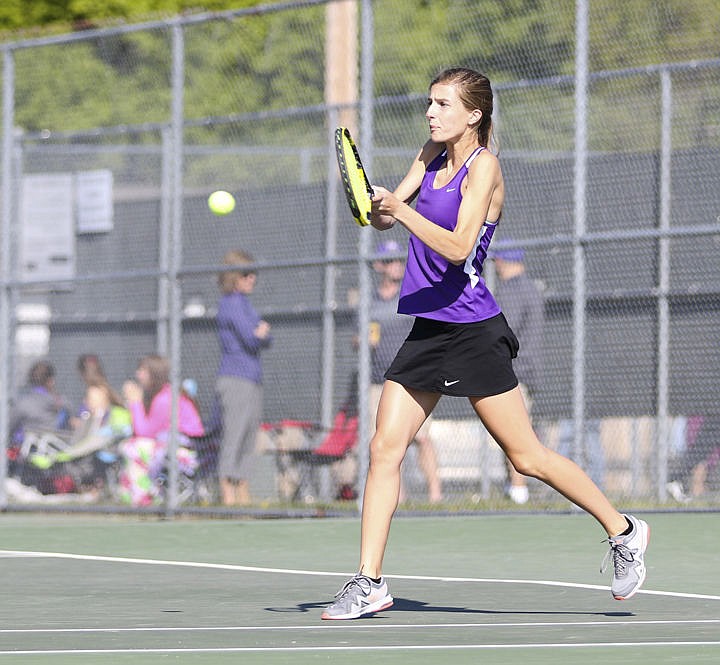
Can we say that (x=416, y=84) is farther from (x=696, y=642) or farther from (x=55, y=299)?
(x=696, y=642)

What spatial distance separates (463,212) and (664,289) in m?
6.43

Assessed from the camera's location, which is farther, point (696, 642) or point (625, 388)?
point (625, 388)

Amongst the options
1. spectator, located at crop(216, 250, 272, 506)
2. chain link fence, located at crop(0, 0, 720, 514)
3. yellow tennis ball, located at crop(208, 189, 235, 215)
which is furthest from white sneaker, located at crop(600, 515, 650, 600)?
spectator, located at crop(216, 250, 272, 506)

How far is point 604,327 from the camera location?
12453 mm

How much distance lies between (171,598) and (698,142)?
6.60m

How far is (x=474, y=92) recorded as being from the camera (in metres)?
6.43

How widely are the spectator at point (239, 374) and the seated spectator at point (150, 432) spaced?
0.40 metres

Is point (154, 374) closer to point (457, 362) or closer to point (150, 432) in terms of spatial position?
point (150, 432)

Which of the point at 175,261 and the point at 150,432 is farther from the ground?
the point at 175,261

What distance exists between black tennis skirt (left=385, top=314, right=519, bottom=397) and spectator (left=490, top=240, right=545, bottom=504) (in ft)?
17.9

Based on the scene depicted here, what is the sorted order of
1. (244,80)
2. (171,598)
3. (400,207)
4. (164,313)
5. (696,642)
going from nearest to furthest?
(696,642) < (400,207) < (171,598) < (164,313) < (244,80)

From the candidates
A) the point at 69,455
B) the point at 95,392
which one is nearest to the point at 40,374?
the point at 95,392

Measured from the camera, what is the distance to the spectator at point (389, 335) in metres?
11.9

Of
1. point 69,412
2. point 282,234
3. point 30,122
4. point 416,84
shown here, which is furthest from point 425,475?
point 30,122
